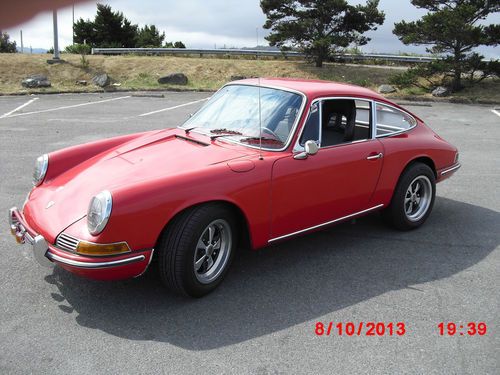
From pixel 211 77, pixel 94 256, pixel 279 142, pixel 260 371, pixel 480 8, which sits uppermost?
pixel 480 8

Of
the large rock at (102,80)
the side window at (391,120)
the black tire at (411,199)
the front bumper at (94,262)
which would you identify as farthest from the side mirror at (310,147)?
the large rock at (102,80)

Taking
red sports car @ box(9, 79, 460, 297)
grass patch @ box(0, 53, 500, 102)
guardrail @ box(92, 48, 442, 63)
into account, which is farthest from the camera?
guardrail @ box(92, 48, 442, 63)

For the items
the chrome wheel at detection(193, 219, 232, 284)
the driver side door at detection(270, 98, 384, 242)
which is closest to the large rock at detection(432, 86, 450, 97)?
the driver side door at detection(270, 98, 384, 242)

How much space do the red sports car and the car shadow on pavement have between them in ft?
0.68

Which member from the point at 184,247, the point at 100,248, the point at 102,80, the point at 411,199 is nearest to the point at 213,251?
the point at 184,247

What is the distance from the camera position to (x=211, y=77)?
1903 cm

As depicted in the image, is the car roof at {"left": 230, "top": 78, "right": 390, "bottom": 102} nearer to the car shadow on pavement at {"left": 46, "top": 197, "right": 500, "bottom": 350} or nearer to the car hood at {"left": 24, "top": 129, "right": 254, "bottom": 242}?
the car hood at {"left": 24, "top": 129, "right": 254, "bottom": 242}

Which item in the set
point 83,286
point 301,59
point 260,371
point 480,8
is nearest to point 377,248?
point 260,371

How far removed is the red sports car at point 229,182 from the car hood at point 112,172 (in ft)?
0.04

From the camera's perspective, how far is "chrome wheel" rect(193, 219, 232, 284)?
331cm

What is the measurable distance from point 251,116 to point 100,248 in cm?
171

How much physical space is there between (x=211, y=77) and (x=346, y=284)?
16.4 m

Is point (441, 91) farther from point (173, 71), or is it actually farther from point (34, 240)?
point (34, 240)

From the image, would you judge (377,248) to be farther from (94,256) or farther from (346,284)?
(94,256)
